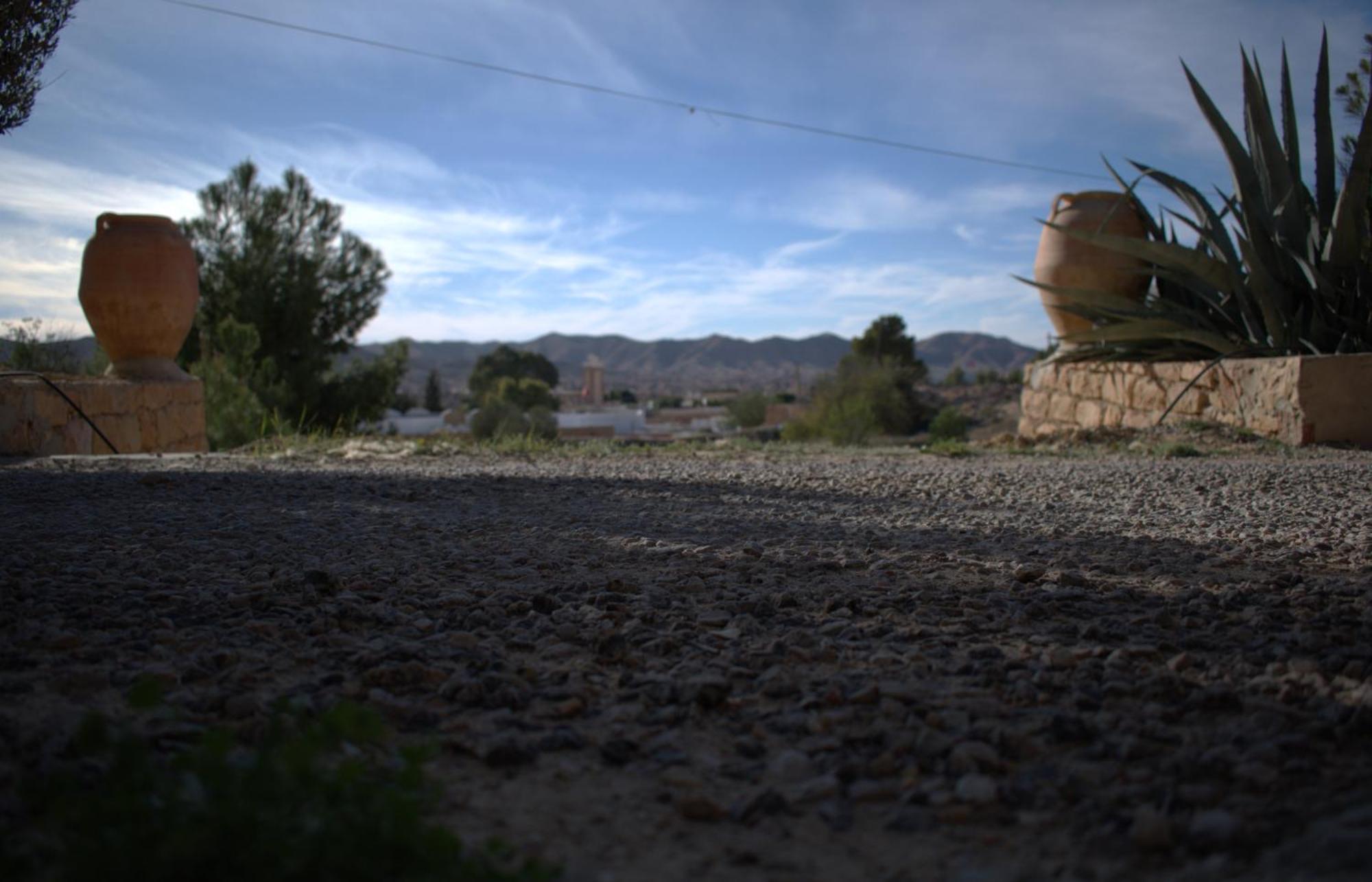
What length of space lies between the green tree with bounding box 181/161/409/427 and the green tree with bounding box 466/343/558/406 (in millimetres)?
23686

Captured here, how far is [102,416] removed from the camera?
7961 millimetres

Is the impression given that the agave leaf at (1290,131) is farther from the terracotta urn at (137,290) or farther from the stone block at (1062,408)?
the terracotta urn at (137,290)

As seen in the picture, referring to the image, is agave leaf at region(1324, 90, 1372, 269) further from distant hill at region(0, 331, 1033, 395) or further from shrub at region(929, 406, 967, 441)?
distant hill at region(0, 331, 1033, 395)

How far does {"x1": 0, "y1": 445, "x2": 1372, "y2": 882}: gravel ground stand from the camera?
1295mm

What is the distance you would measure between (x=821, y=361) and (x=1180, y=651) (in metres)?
69.1

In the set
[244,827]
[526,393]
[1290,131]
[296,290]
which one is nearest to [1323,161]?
[1290,131]

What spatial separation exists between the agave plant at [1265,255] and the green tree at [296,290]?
1415 centimetres

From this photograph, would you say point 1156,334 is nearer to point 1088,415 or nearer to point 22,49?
point 1088,415

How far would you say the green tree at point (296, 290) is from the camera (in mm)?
17906

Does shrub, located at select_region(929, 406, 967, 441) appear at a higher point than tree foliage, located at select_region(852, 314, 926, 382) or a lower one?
lower

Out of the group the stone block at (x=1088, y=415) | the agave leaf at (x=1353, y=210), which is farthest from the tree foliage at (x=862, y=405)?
the agave leaf at (x=1353, y=210)

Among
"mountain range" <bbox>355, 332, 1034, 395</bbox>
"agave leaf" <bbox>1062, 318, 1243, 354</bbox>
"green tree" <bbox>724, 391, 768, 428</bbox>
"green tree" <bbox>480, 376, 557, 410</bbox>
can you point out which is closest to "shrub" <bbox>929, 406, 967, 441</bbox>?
"agave leaf" <bbox>1062, 318, 1243, 354</bbox>

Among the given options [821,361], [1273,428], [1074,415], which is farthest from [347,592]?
[821,361]

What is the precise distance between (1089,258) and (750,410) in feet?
67.8
